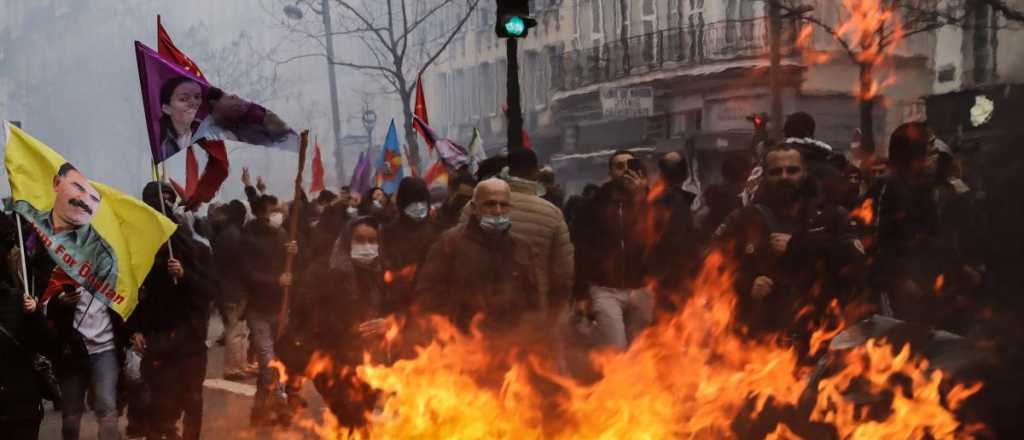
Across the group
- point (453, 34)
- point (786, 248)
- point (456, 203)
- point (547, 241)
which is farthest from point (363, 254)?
point (453, 34)

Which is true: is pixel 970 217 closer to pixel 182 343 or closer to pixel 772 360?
pixel 772 360

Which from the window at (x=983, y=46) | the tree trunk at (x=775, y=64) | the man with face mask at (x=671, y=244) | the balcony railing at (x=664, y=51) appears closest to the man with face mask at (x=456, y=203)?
the man with face mask at (x=671, y=244)

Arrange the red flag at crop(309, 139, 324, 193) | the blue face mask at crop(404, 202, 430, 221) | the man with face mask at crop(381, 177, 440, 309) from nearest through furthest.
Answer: the man with face mask at crop(381, 177, 440, 309), the blue face mask at crop(404, 202, 430, 221), the red flag at crop(309, 139, 324, 193)

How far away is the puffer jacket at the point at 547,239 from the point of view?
714cm

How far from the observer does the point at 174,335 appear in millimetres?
6996

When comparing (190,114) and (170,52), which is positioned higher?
(170,52)

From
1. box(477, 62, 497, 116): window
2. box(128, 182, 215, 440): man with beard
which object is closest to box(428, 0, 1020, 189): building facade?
box(477, 62, 497, 116): window

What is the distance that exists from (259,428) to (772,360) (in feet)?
12.2

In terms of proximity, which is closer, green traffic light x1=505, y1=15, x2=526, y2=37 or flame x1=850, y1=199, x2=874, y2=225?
flame x1=850, y1=199, x2=874, y2=225

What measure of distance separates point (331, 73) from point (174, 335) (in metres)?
16.1

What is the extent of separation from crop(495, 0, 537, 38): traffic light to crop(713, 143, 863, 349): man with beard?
3.45 m

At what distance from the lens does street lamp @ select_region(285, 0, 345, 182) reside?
21609 mm

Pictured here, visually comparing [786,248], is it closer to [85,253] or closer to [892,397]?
[892,397]

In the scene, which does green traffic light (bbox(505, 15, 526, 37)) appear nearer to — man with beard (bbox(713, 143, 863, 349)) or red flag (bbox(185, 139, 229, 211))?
red flag (bbox(185, 139, 229, 211))
